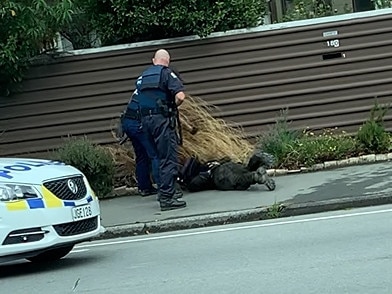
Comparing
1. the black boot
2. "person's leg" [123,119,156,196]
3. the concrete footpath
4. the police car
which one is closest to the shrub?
the concrete footpath

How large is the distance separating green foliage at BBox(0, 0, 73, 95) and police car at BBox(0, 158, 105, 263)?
487cm

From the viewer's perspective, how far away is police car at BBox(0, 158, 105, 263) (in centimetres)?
866

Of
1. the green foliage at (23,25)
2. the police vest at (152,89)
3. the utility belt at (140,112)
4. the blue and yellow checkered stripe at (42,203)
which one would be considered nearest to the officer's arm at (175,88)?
the police vest at (152,89)

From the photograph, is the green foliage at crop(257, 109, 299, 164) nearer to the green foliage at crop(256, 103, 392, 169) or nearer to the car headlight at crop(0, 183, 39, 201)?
the green foliage at crop(256, 103, 392, 169)

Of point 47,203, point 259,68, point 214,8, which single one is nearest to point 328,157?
point 259,68

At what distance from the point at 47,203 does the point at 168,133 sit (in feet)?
11.2

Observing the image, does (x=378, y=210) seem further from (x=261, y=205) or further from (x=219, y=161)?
(x=219, y=161)

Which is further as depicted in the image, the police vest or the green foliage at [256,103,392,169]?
the green foliage at [256,103,392,169]

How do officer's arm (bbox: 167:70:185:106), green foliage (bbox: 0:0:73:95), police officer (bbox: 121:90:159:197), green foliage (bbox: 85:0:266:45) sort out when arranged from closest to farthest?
officer's arm (bbox: 167:70:185:106) → police officer (bbox: 121:90:159:197) → green foliage (bbox: 0:0:73:95) → green foliage (bbox: 85:0:266:45)

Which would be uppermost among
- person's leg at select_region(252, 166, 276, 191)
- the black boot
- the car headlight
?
the car headlight

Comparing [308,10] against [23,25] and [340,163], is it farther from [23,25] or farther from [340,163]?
[23,25]

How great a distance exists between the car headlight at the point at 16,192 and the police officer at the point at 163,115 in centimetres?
337

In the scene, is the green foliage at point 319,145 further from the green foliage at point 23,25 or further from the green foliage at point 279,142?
the green foliage at point 23,25

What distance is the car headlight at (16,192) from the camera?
870 centimetres
